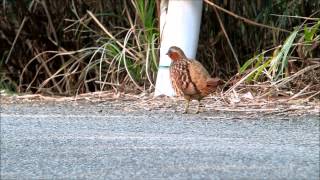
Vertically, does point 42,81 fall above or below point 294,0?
below

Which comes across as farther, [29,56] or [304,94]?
[29,56]

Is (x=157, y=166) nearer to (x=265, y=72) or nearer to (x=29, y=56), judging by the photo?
(x=265, y=72)

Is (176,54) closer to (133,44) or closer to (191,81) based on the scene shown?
(191,81)

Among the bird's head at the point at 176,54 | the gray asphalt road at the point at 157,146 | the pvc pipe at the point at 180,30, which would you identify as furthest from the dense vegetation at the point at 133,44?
the gray asphalt road at the point at 157,146

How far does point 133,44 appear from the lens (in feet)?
30.7

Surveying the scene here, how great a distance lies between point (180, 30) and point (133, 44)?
1310mm

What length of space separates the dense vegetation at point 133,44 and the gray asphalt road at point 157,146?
4.80 feet

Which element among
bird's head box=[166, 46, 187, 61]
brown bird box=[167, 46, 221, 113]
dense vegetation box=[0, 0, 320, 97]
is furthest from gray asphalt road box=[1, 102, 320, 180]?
dense vegetation box=[0, 0, 320, 97]

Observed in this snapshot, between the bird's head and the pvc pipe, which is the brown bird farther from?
the pvc pipe

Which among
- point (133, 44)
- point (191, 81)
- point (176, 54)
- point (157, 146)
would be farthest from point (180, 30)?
point (157, 146)

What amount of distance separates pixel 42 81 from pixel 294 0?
3.24m

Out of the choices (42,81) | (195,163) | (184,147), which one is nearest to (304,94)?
(184,147)

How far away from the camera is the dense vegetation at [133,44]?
316 inches

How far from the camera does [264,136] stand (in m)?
5.38
